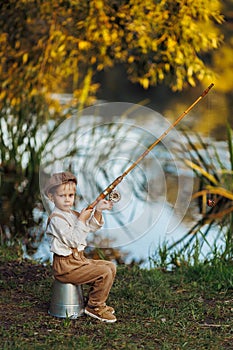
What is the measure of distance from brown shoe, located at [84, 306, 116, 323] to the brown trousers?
0.24 feet

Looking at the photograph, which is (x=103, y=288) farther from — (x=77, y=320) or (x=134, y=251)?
(x=134, y=251)

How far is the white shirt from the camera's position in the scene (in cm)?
373

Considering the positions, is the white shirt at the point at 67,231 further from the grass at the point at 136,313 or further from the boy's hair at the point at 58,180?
the grass at the point at 136,313

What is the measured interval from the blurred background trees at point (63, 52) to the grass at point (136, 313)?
2030mm

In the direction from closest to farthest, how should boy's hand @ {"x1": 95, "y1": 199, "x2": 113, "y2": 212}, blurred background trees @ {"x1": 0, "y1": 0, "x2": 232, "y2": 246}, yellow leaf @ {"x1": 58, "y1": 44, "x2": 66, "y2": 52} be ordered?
boy's hand @ {"x1": 95, "y1": 199, "x2": 113, "y2": 212} < blurred background trees @ {"x1": 0, "y1": 0, "x2": 232, "y2": 246} < yellow leaf @ {"x1": 58, "y1": 44, "x2": 66, "y2": 52}

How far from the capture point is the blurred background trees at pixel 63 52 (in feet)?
21.8

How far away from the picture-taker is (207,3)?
6.54 m

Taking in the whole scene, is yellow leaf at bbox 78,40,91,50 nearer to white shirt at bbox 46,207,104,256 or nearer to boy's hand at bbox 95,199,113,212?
white shirt at bbox 46,207,104,256

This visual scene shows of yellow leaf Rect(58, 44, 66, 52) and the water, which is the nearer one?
the water

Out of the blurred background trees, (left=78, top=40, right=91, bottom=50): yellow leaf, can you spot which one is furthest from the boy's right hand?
(left=78, top=40, right=91, bottom=50): yellow leaf

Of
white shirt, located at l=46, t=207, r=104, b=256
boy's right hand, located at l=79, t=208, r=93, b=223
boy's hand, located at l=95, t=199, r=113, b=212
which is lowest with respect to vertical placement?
white shirt, located at l=46, t=207, r=104, b=256

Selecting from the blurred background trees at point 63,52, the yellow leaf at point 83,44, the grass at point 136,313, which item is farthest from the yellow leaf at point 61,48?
the grass at point 136,313

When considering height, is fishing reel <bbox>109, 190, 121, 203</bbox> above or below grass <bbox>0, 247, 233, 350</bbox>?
above

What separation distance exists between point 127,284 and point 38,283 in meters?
0.56
